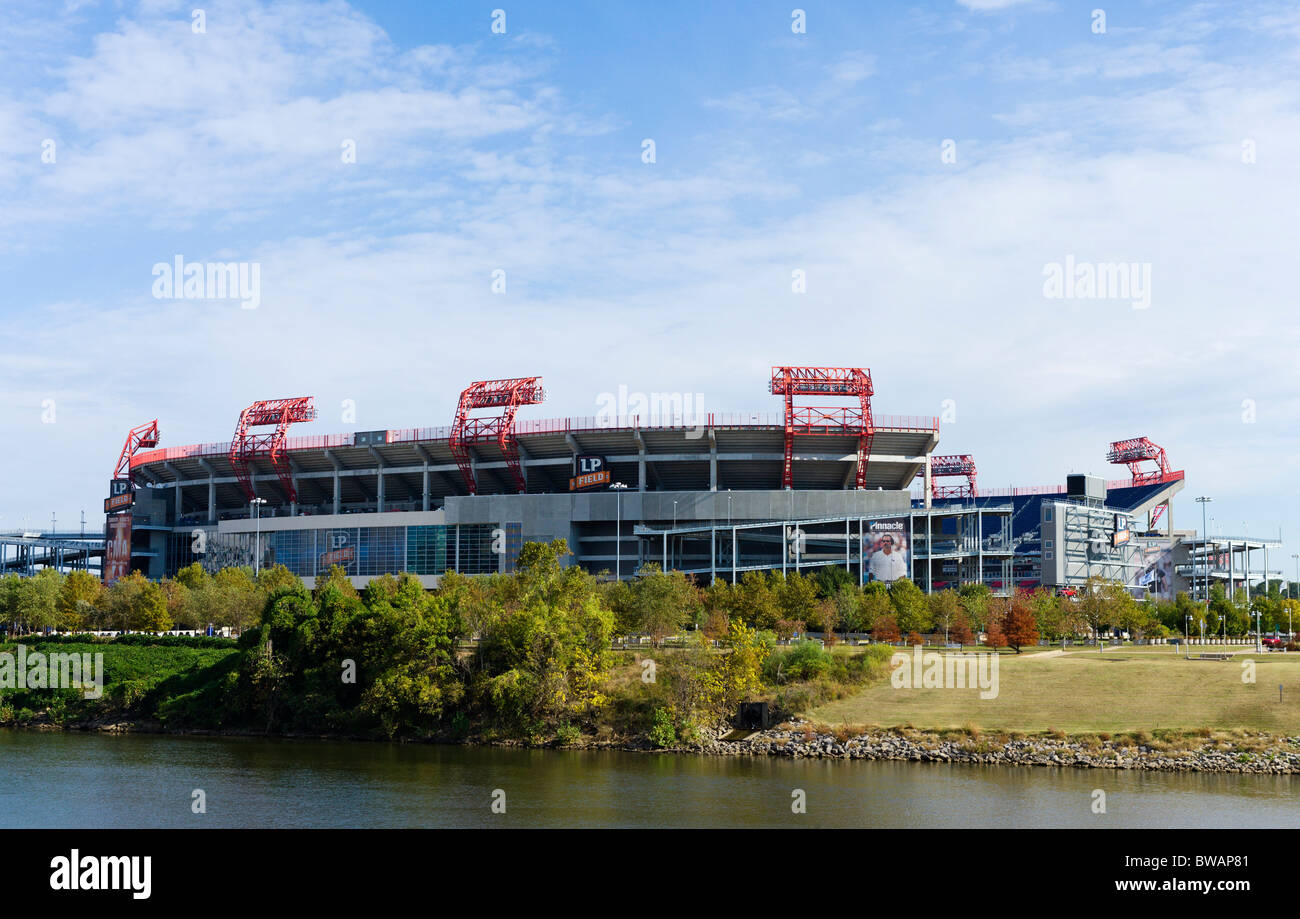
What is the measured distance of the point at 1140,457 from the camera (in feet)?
550

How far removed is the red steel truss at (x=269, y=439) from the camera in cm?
13475

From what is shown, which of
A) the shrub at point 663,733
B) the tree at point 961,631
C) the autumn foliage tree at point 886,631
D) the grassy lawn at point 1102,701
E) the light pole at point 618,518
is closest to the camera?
the grassy lawn at point 1102,701

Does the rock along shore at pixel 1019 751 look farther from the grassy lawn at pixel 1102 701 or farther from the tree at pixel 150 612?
the tree at pixel 150 612

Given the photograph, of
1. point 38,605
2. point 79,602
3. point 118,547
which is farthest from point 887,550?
point 118,547

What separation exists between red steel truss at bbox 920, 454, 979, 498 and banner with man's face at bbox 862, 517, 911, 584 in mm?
55210

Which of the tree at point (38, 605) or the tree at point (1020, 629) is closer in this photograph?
the tree at point (1020, 629)

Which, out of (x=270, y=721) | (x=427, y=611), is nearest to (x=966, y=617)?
(x=427, y=611)

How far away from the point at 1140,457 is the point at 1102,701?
379 ft

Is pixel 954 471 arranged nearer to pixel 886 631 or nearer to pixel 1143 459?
pixel 1143 459

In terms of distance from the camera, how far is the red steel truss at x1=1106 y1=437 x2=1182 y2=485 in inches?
6565

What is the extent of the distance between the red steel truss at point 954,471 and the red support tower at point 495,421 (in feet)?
214

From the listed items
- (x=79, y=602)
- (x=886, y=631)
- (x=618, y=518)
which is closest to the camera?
(x=886, y=631)

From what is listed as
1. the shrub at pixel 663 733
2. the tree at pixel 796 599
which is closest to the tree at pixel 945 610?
the tree at pixel 796 599
